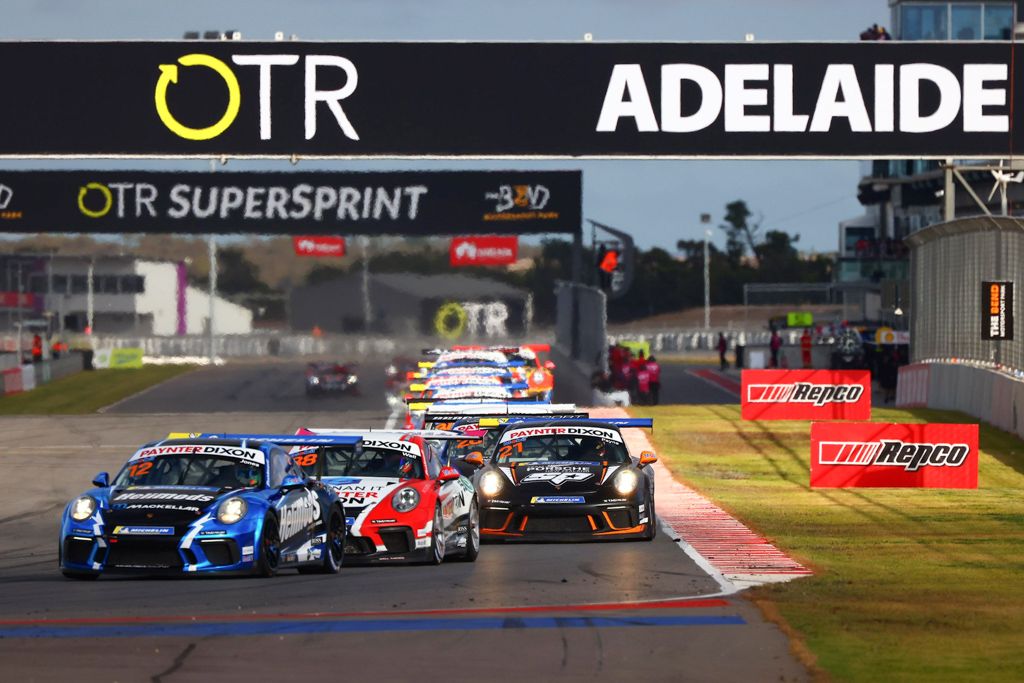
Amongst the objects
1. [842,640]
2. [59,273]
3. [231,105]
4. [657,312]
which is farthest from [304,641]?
[657,312]

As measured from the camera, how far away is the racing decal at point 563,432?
19.5 metres

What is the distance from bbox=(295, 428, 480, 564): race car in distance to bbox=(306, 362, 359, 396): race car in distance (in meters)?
41.5

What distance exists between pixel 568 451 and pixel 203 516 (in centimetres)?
A: 594

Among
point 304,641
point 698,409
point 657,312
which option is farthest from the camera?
point 657,312

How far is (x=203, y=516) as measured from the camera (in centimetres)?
1420

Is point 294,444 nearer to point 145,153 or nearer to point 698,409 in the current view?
point 145,153

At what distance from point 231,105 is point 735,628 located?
90.9 ft

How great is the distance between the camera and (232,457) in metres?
15.2

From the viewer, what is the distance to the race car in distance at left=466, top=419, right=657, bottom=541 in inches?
725

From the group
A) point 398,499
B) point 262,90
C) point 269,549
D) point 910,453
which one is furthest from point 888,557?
point 262,90

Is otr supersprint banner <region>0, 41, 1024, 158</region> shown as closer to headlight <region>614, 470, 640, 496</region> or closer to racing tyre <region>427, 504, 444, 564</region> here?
headlight <region>614, 470, 640, 496</region>

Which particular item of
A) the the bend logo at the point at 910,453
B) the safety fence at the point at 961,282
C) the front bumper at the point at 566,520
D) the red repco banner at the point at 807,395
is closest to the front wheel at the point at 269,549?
the front bumper at the point at 566,520

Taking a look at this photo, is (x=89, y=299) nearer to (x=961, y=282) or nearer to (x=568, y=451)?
(x=961, y=282)

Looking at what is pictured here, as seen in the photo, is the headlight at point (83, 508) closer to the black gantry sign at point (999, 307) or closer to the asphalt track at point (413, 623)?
the asphalt track at point (413, 623)
